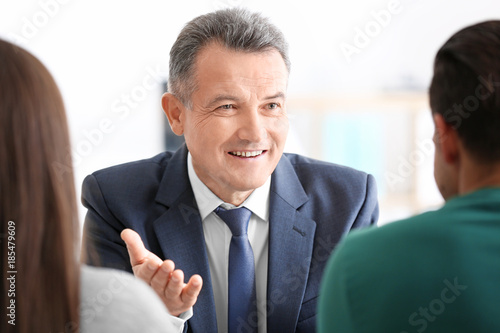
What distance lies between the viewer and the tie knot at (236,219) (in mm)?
1617

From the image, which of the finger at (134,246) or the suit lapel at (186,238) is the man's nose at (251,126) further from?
the finger at (134,246)

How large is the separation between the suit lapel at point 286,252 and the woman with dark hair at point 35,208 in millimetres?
817

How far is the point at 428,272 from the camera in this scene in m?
0.80

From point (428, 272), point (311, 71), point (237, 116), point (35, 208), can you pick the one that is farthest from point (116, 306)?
point (311, 71)

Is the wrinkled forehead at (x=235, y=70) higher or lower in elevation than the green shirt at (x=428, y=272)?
higher

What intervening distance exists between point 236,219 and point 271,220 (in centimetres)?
11

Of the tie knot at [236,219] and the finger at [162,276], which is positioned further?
the tie knot at [236,219]

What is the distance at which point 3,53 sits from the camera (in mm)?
793

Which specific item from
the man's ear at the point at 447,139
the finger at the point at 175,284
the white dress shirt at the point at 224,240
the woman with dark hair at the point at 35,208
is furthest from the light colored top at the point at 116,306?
the white dress shirt at the point at 224,240

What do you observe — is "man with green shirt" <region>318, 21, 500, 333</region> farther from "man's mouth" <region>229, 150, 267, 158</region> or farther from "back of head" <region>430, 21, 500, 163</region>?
"man's mouth" <region>229, 150, 267, 158</region>

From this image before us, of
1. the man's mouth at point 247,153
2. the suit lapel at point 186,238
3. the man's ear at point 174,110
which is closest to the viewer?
the suit lapel at point 186,238

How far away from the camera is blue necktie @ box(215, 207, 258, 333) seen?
1.57 metres

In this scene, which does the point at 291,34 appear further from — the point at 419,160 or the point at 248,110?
the point at 248,110

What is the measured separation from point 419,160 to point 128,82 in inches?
79.1
